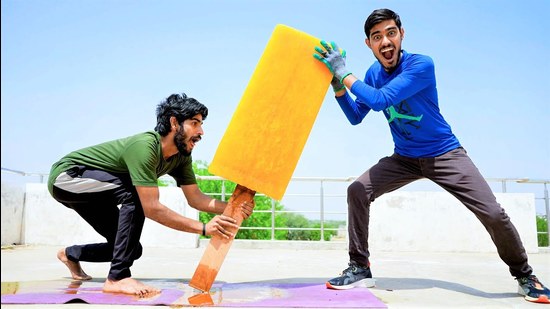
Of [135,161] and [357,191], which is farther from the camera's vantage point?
[357,191]

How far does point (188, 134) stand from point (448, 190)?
1.48 m

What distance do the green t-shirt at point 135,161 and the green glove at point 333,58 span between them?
978mm

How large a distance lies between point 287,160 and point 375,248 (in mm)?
4013

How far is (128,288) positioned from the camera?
2.30m

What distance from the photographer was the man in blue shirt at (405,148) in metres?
2.36

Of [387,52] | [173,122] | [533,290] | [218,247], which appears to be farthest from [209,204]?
[533,290]

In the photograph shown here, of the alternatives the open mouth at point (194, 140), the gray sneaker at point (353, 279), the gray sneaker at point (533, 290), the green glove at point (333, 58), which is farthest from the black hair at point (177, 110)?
the gray sneaker at point (533, 290)

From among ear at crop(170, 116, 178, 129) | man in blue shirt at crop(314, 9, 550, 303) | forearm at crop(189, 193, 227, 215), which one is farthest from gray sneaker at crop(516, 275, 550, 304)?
ear at crop(170, 116, 178, 129)

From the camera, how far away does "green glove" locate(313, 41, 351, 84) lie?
2320 mm

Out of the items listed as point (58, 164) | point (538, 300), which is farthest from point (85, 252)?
point (538, 300)

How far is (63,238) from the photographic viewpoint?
6.14 meters

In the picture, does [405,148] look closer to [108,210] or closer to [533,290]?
[533,290]

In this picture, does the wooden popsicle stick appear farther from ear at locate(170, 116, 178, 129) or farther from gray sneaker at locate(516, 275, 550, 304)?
gray sneaker at locate(516, 275, 550, 304)

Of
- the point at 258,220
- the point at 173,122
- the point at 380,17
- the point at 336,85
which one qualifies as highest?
the point at 380,17
